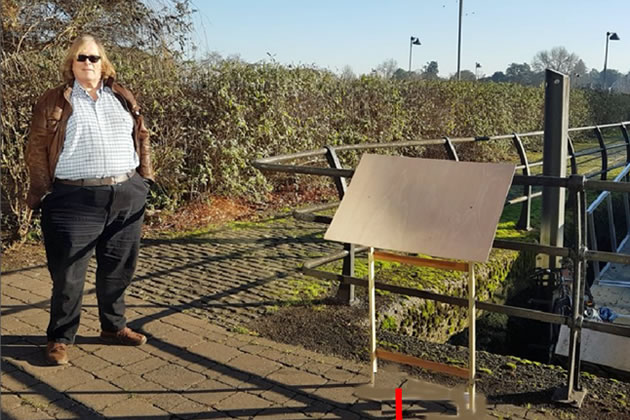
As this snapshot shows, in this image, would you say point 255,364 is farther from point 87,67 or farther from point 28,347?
point 87,67

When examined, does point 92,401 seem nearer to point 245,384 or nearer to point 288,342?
point 245,384

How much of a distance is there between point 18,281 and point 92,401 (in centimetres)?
255

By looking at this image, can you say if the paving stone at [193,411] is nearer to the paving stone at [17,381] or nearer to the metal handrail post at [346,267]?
the paving stone at [17,381]

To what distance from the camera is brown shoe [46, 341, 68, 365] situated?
3.66 metres

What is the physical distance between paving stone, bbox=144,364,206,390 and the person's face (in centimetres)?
174

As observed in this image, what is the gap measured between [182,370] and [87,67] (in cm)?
186

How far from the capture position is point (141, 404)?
10.5 feet

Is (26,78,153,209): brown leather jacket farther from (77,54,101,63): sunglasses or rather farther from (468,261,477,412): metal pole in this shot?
(468,261,477,412): metal pole

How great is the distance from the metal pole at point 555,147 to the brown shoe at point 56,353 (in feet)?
15.7

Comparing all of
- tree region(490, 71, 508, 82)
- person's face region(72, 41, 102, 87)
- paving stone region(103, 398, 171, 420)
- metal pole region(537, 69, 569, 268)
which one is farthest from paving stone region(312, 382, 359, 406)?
tree region(490, 71, 508, 82)

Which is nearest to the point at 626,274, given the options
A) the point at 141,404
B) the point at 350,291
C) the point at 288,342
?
the point at 350,291

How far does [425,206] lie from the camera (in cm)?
310

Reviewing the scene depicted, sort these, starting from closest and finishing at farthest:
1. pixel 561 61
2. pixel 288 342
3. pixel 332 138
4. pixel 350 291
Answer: pixel 288 342, pixel 350 291, pixel 332 138, pixel 561 61

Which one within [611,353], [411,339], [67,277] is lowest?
[611,353]
